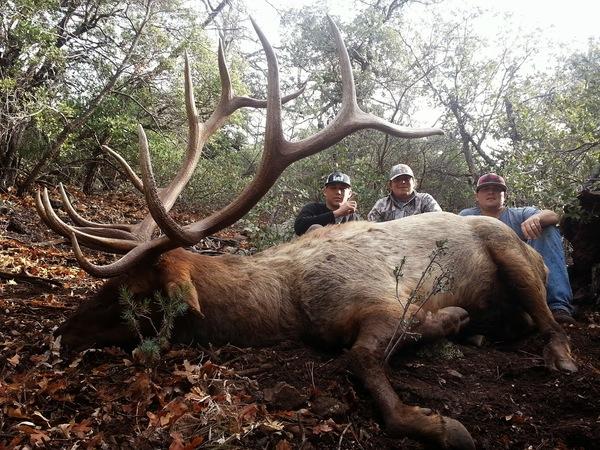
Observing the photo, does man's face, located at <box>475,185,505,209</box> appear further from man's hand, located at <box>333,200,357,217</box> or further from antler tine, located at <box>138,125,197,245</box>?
antler tine, located at <box>138,125,197,245</box>

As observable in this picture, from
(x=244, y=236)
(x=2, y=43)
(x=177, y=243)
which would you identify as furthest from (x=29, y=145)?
(x=177, y=243)

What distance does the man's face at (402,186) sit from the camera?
6535mm

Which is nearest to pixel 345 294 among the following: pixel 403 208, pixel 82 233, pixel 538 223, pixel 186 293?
pixel 186 293

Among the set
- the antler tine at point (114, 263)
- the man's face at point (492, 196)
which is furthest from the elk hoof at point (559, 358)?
the antler tine at point (114, 263)

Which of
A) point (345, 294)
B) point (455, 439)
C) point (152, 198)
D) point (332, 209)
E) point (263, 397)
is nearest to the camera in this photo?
point (455, 439)

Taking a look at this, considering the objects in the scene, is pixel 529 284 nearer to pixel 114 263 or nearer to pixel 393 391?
pixel 393 391

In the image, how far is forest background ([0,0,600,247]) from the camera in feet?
27.0

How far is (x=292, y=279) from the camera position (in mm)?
3688

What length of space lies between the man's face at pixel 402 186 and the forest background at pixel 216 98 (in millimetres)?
1430

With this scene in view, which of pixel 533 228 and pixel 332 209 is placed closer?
pixel 533 228

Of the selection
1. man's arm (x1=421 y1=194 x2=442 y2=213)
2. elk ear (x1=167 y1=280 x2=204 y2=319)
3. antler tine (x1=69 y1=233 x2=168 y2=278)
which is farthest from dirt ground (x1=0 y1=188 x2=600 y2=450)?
man's arm (x1=421 y1=194 x2=442 y2=213)

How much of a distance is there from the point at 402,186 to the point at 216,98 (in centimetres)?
620

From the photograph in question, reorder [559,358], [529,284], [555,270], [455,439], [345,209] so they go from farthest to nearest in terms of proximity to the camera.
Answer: [345,209]
[555,270]
[529,284]
[559,358]
[455,439]

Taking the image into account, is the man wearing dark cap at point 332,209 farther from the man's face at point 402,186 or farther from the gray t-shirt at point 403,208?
the man's face at point 402,186
